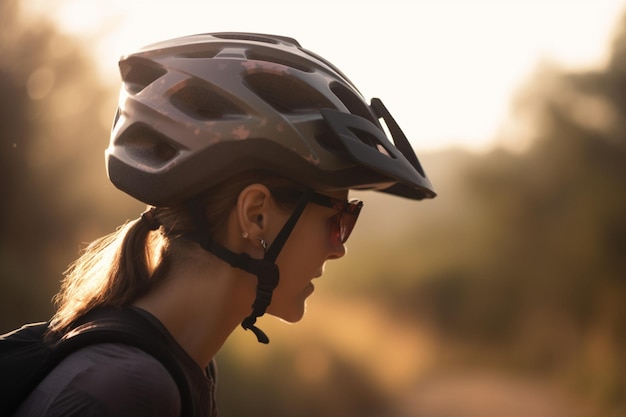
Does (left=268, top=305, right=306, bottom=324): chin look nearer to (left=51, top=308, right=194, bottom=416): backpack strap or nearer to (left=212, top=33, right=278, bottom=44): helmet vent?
(left=51, top=308, right=194, bottom=416): backpack strap

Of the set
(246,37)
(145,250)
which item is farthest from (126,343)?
(246,37)

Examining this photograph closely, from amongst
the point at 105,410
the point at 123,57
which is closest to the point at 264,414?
the point at 123,57

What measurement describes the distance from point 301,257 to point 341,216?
22cm

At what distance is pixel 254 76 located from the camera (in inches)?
123

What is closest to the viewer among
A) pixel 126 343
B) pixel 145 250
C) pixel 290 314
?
pixel 126 343

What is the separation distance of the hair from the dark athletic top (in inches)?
14.1

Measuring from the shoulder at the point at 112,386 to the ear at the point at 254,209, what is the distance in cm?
64

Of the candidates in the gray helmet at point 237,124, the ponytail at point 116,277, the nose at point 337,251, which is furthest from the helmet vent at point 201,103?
the nose at point 337,251

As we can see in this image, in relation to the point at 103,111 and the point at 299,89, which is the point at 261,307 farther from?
the point at 103,111

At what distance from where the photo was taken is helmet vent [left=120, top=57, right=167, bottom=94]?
10.8ft

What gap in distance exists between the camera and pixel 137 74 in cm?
334

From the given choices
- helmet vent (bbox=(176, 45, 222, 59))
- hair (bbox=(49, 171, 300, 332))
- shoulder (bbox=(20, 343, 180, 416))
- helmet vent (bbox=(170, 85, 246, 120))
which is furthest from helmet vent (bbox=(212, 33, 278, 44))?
shoulder (bbox=(20, 343, 180, 416))

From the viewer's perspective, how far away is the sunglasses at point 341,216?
9.95 ft

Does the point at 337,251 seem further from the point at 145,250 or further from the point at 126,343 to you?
the point at 126,343
